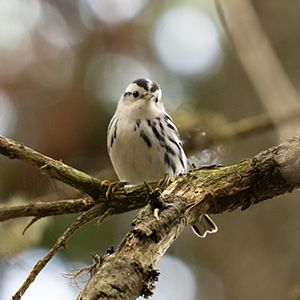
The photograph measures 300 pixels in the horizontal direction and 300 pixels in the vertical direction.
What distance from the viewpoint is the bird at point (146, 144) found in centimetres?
184

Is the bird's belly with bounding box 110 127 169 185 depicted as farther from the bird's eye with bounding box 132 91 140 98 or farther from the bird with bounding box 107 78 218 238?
the bird's eye with bounding box 132 91 140 98

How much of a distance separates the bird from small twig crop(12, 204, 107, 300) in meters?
0.56

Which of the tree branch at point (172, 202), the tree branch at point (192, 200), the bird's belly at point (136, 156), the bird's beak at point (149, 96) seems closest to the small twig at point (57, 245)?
the tree branch at point (172, 202)

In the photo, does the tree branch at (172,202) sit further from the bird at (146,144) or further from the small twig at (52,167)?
the bird at (146,144)

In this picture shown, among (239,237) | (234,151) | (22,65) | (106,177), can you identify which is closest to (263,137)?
(234,151)

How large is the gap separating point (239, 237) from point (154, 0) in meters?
1.58

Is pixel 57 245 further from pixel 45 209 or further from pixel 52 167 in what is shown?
pixel 52 167

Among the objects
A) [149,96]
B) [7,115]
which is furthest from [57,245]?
[149,96]

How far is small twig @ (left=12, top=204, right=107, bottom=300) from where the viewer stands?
0.99 meters

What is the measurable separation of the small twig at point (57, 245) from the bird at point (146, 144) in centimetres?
56

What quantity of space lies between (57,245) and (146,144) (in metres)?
0.86

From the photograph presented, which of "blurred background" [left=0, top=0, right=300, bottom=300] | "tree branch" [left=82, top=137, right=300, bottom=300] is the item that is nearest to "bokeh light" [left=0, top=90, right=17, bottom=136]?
"blurred background" [left=0, top=0, right=300, bottom=300]

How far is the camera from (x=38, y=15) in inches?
69.4

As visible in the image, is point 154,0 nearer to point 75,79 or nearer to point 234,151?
point 75,79
